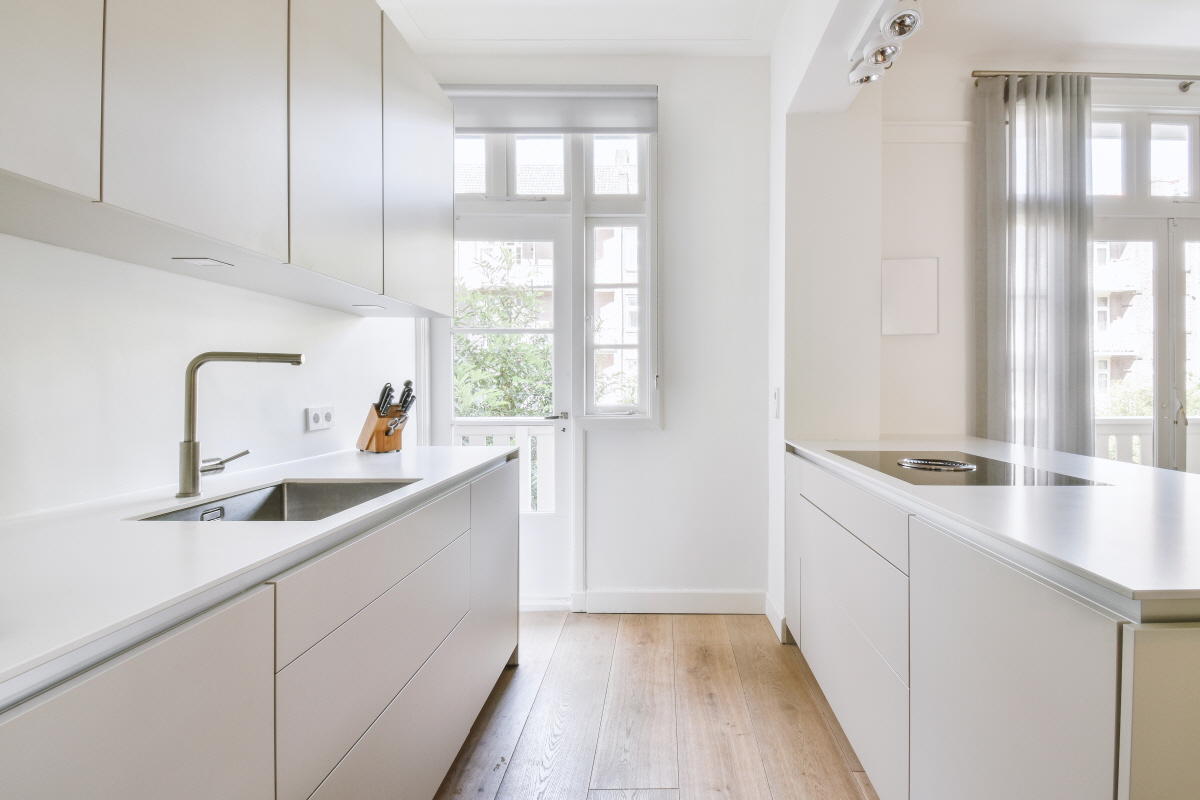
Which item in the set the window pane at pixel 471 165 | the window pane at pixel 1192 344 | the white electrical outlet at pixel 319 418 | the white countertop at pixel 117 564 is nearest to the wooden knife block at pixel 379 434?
the white electrical outlet at pixel 319 418

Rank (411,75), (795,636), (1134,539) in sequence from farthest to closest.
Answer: (795,636)
(411,75)
(1134,539)

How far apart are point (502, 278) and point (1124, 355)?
10.2ft

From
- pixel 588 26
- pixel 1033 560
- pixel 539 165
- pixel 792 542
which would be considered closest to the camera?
pixel 1033 560

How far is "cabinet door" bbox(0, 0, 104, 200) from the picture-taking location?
0.70m

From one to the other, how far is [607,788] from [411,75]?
7.74 ft

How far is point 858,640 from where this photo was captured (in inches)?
62.2

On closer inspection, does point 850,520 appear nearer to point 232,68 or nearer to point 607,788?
point 607,788

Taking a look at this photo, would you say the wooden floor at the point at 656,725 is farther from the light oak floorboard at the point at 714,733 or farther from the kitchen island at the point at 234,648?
the kitchen island at the point at 234,648

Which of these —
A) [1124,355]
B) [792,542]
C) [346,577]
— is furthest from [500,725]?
[1124,355]

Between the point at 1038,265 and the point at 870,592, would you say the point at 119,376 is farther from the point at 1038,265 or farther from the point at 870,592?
the point at 1038,265

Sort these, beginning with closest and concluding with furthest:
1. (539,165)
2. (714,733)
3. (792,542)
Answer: (714,733), (792,542), (539,165)

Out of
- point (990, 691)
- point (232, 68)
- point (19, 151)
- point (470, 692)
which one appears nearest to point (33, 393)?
point (19, 151)

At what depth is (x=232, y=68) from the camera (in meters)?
1.09

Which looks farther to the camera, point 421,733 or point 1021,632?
point 421,733
